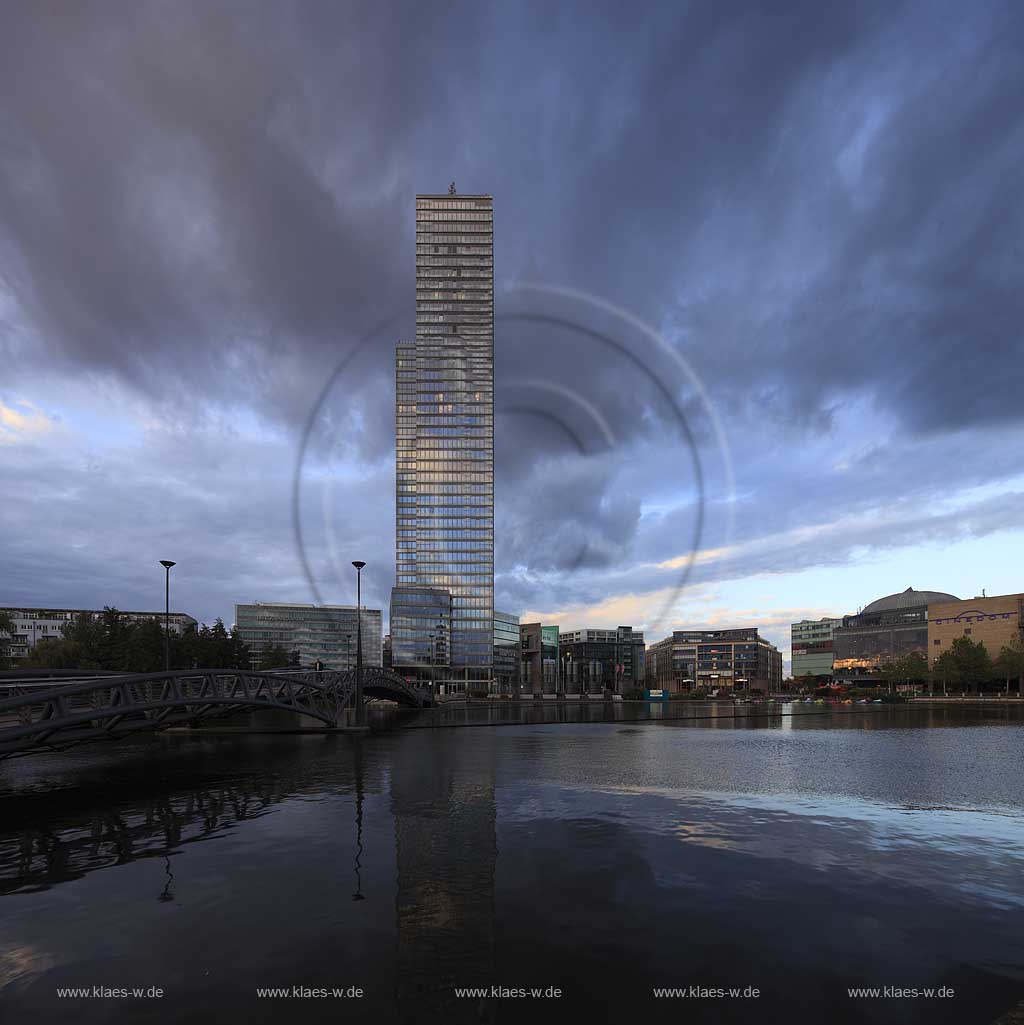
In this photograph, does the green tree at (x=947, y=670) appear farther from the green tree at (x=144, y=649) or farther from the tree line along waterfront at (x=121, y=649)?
the green tree at (x=144, y=649)

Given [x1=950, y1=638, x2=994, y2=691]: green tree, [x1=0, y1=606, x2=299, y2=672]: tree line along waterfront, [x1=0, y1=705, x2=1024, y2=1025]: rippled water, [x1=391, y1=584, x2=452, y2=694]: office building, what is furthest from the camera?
[x1=391, y1=584, x2=452, y2=694]: office building

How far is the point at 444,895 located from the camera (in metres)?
11.2

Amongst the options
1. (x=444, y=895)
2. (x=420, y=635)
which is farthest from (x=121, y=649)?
(x=420, y=635)

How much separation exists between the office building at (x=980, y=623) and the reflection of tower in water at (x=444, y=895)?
191 meters

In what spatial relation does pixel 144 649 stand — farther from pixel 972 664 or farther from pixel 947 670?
pixel 972 664

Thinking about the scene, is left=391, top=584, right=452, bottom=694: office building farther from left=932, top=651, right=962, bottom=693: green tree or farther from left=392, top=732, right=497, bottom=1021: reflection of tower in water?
left=392, top=732, right=497, bottom=1021: reflection of tower in water

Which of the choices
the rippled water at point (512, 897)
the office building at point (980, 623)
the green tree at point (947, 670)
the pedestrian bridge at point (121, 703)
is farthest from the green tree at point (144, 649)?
the office building at point (980, 623)

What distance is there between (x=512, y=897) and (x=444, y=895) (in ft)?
4.13

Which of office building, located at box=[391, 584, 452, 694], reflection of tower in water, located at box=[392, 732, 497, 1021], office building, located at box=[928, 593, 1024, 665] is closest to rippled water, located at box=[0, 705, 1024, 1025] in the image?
reflection of tower in water, located at box=[392, 732, 497, 1021]

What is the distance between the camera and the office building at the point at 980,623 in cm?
16862

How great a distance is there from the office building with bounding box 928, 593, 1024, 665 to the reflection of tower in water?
191 metres

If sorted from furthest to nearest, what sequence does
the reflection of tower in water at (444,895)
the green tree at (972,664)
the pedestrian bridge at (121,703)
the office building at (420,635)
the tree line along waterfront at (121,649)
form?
the office building at (420,635) → the green tree at (972,664) → the tree line along waterfront at (121,649) → the pedestrian bridge at (121,703) → the reflection of tower in water at (444,895)

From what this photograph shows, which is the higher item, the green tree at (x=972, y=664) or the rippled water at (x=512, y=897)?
the rippled water at (x=512, y=897)

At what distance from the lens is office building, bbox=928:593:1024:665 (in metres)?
169
